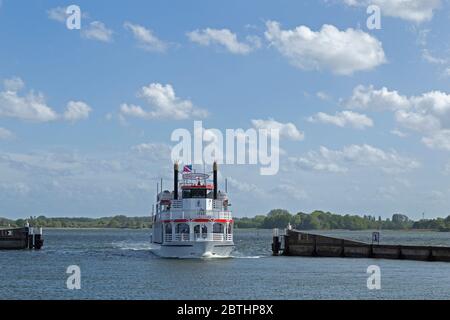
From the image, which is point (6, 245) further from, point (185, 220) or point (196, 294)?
point (196, 294)

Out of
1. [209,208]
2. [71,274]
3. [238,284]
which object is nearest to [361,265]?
[209,208]

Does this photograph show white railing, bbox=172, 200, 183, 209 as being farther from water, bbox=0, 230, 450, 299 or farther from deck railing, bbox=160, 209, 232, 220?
water, bbox=0, 230, 450, 299

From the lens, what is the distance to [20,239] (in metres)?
99.9

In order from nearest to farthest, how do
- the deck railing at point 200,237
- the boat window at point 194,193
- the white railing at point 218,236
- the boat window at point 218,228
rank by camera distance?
the deck railing at point 200,237 → the white railing at point 218,236 → the boat window at point 194,193 → the boat window at point 218,228

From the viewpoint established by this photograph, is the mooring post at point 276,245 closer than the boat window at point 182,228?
No

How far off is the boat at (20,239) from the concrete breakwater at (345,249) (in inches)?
1352

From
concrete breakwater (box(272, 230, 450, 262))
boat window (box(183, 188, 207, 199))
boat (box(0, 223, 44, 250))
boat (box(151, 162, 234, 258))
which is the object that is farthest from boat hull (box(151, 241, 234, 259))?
boat (box(0, 223, 44, 250))

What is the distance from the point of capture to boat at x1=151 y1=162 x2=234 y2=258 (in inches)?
2837

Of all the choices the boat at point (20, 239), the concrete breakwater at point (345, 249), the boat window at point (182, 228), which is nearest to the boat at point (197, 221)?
the boat window at point (182, 228)

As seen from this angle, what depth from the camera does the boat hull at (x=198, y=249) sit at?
234ft

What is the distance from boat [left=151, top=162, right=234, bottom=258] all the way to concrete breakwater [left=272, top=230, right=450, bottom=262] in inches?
502

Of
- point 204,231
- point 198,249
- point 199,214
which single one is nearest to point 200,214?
point 199,214

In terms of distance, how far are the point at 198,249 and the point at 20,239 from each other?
38.3 metres

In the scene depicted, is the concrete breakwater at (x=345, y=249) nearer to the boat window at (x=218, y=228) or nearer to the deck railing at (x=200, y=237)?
the deck railing at (x=200, y=237)
